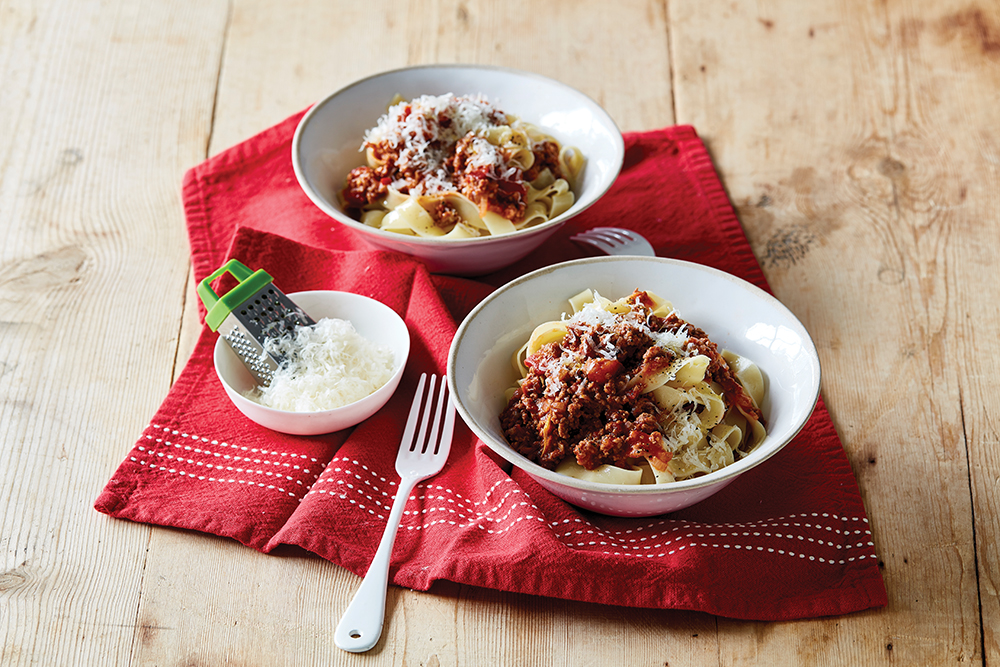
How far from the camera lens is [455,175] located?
3.64 metres

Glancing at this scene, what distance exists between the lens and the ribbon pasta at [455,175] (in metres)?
3.58

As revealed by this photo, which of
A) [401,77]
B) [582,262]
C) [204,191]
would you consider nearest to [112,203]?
[204,191]

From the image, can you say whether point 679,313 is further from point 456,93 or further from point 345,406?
point 456,93

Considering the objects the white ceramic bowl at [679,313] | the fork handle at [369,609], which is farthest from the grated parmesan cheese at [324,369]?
the fork handle at [369,609]

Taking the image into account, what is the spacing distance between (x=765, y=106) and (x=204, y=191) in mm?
2819

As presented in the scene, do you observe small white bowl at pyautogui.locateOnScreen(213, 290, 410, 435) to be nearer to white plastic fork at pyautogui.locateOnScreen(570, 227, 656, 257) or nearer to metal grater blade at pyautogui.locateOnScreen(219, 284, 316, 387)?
metal grater blade at pyautogui.locateOnScreen(219, 284, 316, 387)

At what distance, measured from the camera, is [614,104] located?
4.64 m

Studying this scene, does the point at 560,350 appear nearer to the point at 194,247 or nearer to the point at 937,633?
the point at 937,633

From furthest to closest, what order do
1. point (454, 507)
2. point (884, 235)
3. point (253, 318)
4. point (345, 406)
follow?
point (884, 235) → point (253, 318) → point (345, 406) → point (454, 507)

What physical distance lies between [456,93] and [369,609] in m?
2.47

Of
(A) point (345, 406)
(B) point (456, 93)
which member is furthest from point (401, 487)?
(B) point (456, 93)

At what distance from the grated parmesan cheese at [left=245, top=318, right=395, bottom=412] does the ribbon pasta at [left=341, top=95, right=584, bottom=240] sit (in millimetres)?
644

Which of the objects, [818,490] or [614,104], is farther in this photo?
[614,104]

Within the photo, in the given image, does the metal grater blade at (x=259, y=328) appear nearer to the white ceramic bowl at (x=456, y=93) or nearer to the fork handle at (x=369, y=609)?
the white ceramic bowl at (x=456, y=93)
